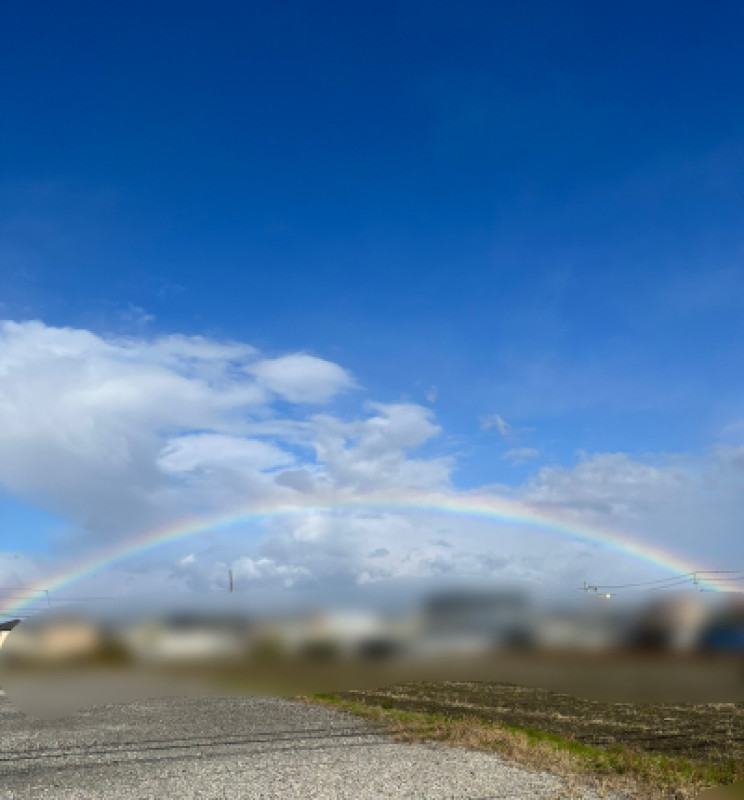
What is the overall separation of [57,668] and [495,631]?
12854 millimetres

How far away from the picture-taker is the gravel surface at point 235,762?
1417 centimetres

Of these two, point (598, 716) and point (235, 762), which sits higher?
point (235, 762)

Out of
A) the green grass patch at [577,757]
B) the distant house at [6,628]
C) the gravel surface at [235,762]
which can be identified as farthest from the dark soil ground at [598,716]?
the distant house at [6,628]

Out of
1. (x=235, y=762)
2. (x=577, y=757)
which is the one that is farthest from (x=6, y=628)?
(x=577, y=757)

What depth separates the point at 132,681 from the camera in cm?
1997

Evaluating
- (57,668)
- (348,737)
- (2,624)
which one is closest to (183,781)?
(348,737)

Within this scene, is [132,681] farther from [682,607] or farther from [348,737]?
Result: [682,607]

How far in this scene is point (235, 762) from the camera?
17.1 meters

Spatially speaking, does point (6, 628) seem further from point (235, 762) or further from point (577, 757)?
point (577, 757)

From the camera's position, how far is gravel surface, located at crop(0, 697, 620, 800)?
46.5 ft

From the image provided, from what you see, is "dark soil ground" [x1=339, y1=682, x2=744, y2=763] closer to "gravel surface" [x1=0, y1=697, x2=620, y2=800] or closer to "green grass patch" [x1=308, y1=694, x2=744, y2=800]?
"green grass patch" [x1=308, y1=694, x2=744, y2=800]

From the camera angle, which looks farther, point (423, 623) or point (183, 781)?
point (423, 623)

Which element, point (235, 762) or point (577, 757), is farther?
point (235, 762)

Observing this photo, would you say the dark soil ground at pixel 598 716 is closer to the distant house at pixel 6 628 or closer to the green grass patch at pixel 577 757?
the green grass patch at pixel 577 757
